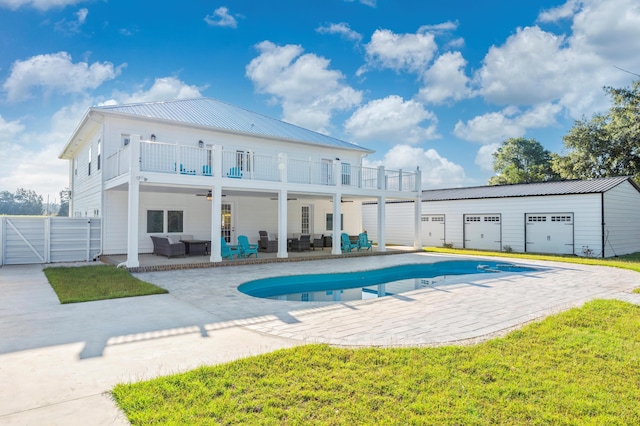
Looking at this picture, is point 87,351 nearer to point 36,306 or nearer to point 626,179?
point 36,306

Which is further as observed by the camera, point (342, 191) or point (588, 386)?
point (342, 191)

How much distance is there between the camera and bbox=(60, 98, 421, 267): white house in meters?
12.4

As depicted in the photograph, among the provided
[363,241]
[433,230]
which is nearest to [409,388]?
[363,241]

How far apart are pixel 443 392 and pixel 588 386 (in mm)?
1480

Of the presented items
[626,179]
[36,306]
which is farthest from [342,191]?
[626,179]

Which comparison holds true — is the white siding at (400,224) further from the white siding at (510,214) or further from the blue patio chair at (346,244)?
the blue patio chair at (346,244)

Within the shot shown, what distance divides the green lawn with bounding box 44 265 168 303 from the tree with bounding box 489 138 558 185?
40977 millimetres

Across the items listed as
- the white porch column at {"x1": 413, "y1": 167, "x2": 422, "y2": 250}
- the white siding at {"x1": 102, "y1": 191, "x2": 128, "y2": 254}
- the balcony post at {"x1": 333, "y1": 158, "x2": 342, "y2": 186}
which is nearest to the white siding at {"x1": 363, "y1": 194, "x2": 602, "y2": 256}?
the white porch column at {"x1": 413, "y1": 167, "x2": 422, "y2": 250}

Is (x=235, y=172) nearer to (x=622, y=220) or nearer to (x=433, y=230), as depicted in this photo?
(x=433, y=230)

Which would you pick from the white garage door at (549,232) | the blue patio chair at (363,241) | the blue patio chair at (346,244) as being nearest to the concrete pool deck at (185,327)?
the blue patio chair at (346,244)

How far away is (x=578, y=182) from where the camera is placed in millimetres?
19125

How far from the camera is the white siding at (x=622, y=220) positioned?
16.8 metres

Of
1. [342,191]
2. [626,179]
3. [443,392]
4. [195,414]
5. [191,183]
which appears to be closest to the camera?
[195,414]

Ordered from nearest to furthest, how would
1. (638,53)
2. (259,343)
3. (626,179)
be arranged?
(259,343), (638,53), (626,179)
